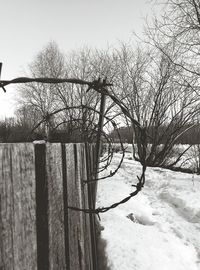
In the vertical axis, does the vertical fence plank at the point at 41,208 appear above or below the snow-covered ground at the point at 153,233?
above

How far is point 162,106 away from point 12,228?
13.6m

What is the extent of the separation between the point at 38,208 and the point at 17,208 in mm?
157

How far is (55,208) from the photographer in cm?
108

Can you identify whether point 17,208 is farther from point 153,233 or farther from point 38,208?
point 153,233

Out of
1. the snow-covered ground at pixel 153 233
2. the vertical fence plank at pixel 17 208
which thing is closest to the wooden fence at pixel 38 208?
the vertical fence plank at pixel 17 208

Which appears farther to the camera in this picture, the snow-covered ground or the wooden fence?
the snow-covered ground

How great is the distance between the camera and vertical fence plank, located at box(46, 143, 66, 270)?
1.01 m

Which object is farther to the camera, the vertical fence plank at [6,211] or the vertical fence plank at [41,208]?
the vertical fence plank at [41,208]

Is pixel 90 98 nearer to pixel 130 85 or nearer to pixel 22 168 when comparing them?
pixel 130 85

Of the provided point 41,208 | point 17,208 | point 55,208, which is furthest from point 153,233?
point 17,208

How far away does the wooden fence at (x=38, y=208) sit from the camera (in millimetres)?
719

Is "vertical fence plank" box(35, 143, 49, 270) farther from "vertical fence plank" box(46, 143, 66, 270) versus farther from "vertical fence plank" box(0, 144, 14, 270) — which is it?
"vertical fence plank" box(0, 144, 14, 270)

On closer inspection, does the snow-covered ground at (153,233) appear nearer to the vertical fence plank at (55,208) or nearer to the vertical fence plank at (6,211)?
the vertical fence plank at (55,208)

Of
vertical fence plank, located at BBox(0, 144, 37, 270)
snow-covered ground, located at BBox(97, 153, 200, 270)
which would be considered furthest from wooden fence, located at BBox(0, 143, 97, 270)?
snow-covered ground, located at BBox(97, 153, 200, 270)
